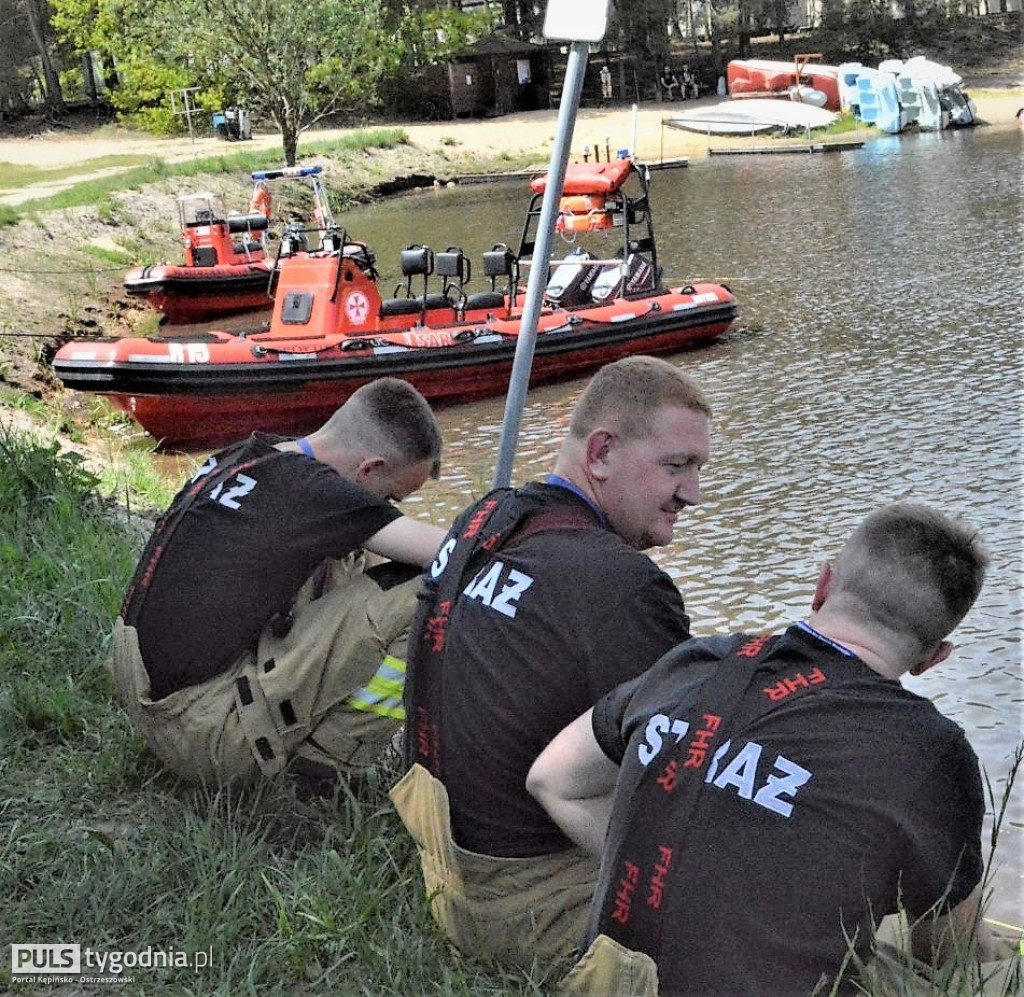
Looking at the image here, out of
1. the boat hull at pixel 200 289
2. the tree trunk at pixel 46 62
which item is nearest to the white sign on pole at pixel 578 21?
the boat hull at pixel 200 289

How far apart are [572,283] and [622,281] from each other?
434 millimetres

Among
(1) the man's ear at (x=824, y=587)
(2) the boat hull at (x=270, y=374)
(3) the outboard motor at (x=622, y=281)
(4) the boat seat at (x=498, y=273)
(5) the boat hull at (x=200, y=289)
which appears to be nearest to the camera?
(1) the man's ear at (x=824, y=587)

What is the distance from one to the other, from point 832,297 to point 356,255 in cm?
480

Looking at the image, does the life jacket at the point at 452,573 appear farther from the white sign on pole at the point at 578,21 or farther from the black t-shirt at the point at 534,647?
the white sign on pole at the point at 578,21

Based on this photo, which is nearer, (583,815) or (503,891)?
(583,815)

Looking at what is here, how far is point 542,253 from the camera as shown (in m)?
3.40

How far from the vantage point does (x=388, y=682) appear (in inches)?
126

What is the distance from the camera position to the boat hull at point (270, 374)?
10.3 meters

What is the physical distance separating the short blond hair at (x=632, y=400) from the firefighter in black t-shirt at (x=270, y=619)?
2.09 ft

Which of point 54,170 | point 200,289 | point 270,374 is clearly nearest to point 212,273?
point 200,289

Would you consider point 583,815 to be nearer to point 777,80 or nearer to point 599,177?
point 599,177

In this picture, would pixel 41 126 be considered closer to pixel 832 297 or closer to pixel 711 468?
pixel 832 297

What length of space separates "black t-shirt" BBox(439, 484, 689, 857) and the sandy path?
85.7 feet

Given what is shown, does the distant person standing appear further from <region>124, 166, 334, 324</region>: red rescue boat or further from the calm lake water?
<region>124, 166, 334, 324</region>: red rescue boat
